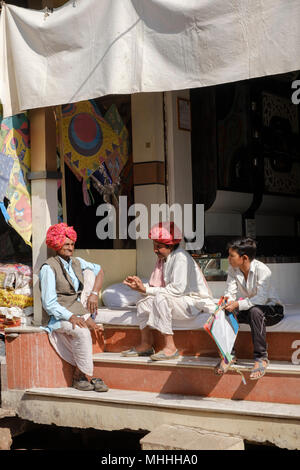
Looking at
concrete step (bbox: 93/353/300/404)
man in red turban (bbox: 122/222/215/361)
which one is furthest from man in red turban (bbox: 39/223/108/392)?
man in red turban (bbox: 122/222/215/361)

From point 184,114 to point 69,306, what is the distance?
2.72m

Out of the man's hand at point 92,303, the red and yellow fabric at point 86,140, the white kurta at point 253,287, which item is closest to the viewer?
the white kurta at point 253,287

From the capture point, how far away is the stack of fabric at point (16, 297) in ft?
20.0

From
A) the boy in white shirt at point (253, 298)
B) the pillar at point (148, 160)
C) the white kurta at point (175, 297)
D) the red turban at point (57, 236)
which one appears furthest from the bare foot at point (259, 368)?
the pillar at point (148, 160)

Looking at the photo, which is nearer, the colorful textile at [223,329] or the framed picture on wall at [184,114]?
the colorful textile at [223,329]

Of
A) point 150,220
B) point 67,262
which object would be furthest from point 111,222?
point 67,262

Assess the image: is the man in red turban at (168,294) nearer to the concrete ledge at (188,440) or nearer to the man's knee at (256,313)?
the man's knee at (256,313)

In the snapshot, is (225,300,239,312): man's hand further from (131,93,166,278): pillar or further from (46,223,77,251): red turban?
(131,93,166,278): pillar

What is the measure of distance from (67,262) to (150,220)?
1.56 meters

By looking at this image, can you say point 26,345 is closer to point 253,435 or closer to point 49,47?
point 253,435

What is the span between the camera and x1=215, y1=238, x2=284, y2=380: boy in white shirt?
479 cm

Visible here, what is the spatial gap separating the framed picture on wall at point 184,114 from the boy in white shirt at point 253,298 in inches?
94.9

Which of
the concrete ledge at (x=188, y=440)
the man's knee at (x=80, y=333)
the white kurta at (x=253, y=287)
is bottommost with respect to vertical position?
the concrete ledge at (x=188, y=440)

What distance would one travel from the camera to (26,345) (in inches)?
217
